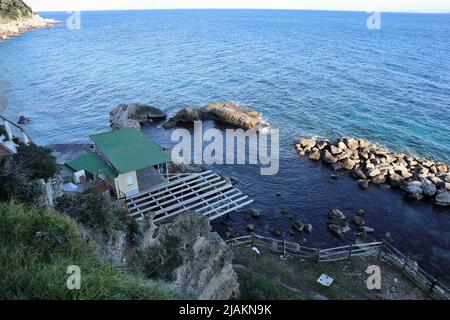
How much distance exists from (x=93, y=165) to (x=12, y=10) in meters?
179

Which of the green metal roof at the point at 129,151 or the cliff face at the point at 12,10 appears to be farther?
the cliff face at the point at 12,10

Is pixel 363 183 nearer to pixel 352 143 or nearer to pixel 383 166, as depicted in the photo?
pixel 383 166

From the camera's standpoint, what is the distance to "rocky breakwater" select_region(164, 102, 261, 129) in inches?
2204

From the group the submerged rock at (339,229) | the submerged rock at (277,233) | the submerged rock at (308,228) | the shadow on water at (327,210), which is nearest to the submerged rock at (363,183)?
the shadow on water at (327,210)

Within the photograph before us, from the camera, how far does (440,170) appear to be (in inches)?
1639

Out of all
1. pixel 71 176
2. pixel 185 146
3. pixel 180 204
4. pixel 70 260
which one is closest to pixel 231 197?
pixel 180 204

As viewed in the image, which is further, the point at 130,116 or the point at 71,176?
the point at 130,116

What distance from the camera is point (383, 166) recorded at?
41.4 m

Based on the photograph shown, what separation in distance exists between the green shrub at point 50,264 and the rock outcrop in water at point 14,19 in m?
161

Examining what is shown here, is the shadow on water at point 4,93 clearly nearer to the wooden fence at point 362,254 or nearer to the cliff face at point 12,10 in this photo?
the wooden fence at point 362,254

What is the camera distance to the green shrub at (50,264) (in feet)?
26.2

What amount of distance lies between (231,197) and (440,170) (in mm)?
27114

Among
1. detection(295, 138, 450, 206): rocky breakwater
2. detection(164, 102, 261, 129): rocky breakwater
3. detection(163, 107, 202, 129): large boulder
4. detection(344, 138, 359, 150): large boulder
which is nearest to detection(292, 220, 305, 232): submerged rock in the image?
detection(295, 138, 450, 206): rocky breakwater

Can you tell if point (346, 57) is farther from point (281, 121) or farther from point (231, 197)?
point (231, 197)
